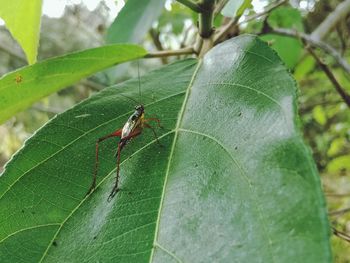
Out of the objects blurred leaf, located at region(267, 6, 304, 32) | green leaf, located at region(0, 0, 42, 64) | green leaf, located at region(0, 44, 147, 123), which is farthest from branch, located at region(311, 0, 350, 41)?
green leaf, located at region(0, 0, 42, 64)

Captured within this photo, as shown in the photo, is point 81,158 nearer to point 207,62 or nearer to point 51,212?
point 51,212

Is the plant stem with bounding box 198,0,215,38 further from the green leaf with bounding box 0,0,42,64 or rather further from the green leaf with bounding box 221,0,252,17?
the green leaf with bounding box 0,0,42,64

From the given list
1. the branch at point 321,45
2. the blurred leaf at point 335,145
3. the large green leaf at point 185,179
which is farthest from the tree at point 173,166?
the blurred leaf at point 335,145

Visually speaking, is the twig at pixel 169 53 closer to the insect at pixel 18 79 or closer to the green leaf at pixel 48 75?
the green leaf at pixel 48 75

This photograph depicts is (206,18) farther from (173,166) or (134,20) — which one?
(173,166)

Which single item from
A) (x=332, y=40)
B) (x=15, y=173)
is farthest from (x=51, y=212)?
(x=332, y=40)

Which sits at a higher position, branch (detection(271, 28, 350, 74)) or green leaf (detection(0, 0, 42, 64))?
green leaf (detection(0, 0, 42, 64))
